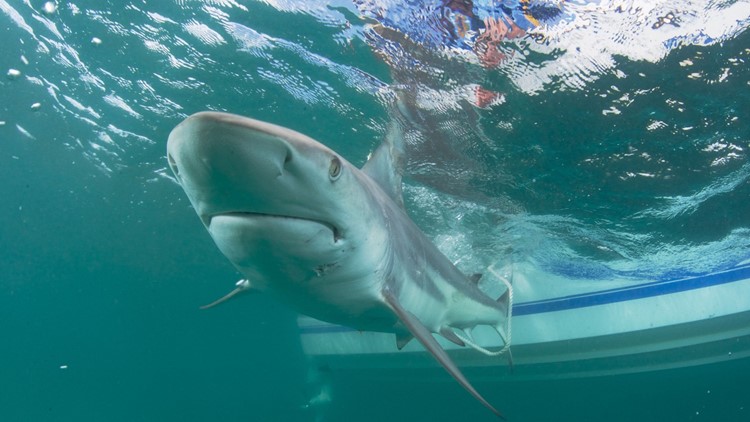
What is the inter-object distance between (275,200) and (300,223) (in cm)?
26

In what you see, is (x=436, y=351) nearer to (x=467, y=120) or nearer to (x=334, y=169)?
(x=334, y=169)

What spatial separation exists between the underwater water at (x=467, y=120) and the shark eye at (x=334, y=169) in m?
4.09

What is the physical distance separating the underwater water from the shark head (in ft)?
13.4

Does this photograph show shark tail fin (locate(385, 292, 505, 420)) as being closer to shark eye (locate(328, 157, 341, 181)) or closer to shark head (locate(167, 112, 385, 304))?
shark head (locate(167, 112, 385, 304))

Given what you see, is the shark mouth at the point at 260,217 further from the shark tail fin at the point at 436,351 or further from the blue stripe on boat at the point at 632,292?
the blue stripe on boat at the point at 632,292

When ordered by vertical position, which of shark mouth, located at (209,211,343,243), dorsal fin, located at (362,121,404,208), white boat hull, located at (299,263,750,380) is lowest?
white boat hull, located at (299,263,750,380)

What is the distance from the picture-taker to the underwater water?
5.83 meters

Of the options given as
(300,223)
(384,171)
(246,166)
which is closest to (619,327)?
(384,171)

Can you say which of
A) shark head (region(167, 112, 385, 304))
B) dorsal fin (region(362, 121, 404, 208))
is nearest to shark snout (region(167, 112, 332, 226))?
shark head (region(167, 112, 385, 304))

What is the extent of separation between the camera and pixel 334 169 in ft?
7.47

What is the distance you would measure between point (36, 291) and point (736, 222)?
2283 inches

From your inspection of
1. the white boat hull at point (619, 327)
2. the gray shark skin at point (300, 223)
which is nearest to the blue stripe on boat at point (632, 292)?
the white boat hull at point (619, 327)

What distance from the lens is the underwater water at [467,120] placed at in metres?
5.83

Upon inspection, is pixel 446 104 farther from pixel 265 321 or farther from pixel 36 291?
pixel 36 291
